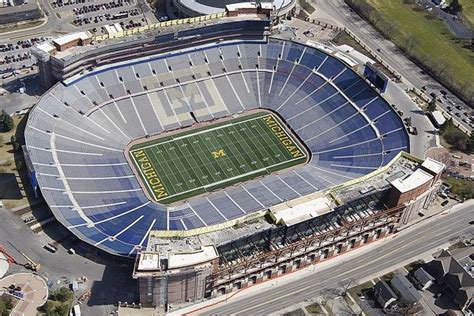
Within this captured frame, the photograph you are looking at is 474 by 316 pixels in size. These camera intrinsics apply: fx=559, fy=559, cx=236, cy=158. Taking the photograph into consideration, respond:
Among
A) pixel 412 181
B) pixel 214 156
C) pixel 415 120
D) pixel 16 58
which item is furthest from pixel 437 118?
pixel 16 58

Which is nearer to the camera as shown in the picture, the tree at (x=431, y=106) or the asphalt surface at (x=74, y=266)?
the asphalt surface at (x=74, y=266)

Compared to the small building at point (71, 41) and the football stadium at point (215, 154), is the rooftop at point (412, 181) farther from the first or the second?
the small building at point (71, 41)

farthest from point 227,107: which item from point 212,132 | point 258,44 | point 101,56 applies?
point 101,56

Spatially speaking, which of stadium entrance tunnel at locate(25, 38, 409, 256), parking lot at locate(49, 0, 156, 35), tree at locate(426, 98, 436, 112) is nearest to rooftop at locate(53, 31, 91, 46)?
stadium entrance tunnel at locate(25, 38, 409, 256)

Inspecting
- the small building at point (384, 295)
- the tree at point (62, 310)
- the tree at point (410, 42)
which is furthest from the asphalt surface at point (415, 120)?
the tree at point (62, 310)

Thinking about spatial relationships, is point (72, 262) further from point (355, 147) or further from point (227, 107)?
point (355, 147)
